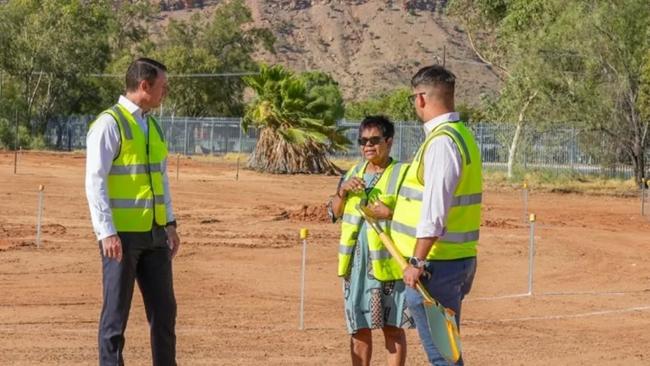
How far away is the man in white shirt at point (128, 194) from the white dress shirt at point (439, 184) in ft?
6.14

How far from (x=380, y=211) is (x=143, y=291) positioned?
156 cm

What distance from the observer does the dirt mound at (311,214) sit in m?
→ 27.1

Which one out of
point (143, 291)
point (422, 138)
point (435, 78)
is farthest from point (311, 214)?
point (422, 138)

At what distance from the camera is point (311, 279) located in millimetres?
17594

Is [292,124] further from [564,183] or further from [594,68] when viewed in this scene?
[594,68]

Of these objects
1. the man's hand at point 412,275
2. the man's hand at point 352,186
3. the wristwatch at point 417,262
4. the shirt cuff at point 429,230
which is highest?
the man's hand at point 352,186

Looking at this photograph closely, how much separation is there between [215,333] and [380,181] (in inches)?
164

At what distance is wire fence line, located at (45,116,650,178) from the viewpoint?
45875 millimetres

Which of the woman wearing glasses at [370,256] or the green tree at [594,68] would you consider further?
the green tree at [594,68]

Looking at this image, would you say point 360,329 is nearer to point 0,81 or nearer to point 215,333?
point 215,333

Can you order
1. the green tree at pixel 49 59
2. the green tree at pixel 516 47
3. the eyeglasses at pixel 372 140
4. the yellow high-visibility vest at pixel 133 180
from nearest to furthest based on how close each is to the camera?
the yellow high-visibility vest at pixel 133 180 < the eyeglasses at pixel 372 140 < the green tree at pixel 516 47 < the green tree at pixel 49 59

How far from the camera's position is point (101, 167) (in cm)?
788

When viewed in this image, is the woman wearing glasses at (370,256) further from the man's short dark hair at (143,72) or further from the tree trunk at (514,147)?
the tree trunk at (514,147)

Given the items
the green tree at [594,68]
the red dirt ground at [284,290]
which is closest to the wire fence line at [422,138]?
the green tree at [594,68]
